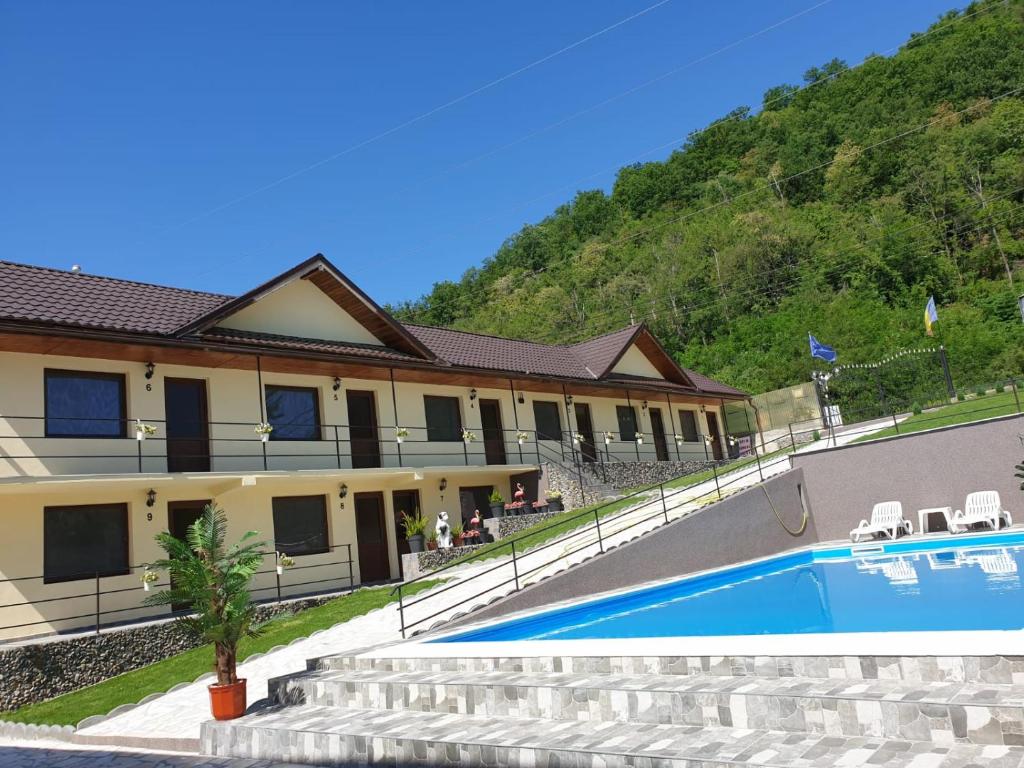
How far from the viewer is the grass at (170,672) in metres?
10.8

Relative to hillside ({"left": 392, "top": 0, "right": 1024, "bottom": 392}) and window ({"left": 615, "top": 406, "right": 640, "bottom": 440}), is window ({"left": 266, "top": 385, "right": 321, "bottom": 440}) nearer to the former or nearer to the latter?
window ({"left": 615, "top": 406, "right": 640, "bottom": 440})

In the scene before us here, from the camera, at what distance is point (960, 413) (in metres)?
20.4

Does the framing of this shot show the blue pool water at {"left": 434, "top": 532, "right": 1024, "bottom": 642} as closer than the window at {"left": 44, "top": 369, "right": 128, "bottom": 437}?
Yes

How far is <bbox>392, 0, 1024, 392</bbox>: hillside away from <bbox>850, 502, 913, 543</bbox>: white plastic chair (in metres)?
19.3

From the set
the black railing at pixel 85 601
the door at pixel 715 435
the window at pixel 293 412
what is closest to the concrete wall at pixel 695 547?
the black railing at pixel 85 601

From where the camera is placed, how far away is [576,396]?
26250 mm

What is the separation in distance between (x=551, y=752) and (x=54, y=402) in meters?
13.1

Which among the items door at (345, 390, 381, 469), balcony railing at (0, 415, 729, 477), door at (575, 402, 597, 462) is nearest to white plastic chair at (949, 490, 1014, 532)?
balcony railing at (0, 415, 729, 477)

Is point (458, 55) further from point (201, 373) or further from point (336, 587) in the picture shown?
point (336, 587)

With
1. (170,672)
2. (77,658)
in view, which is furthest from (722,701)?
(77,658)

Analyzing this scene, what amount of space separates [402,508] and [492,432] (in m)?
4.18

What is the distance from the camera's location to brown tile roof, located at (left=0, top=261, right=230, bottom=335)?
14.2 meters

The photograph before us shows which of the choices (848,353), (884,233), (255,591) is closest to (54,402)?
(255,591)

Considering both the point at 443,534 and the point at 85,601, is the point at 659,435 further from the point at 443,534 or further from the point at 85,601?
the point at 85,601
